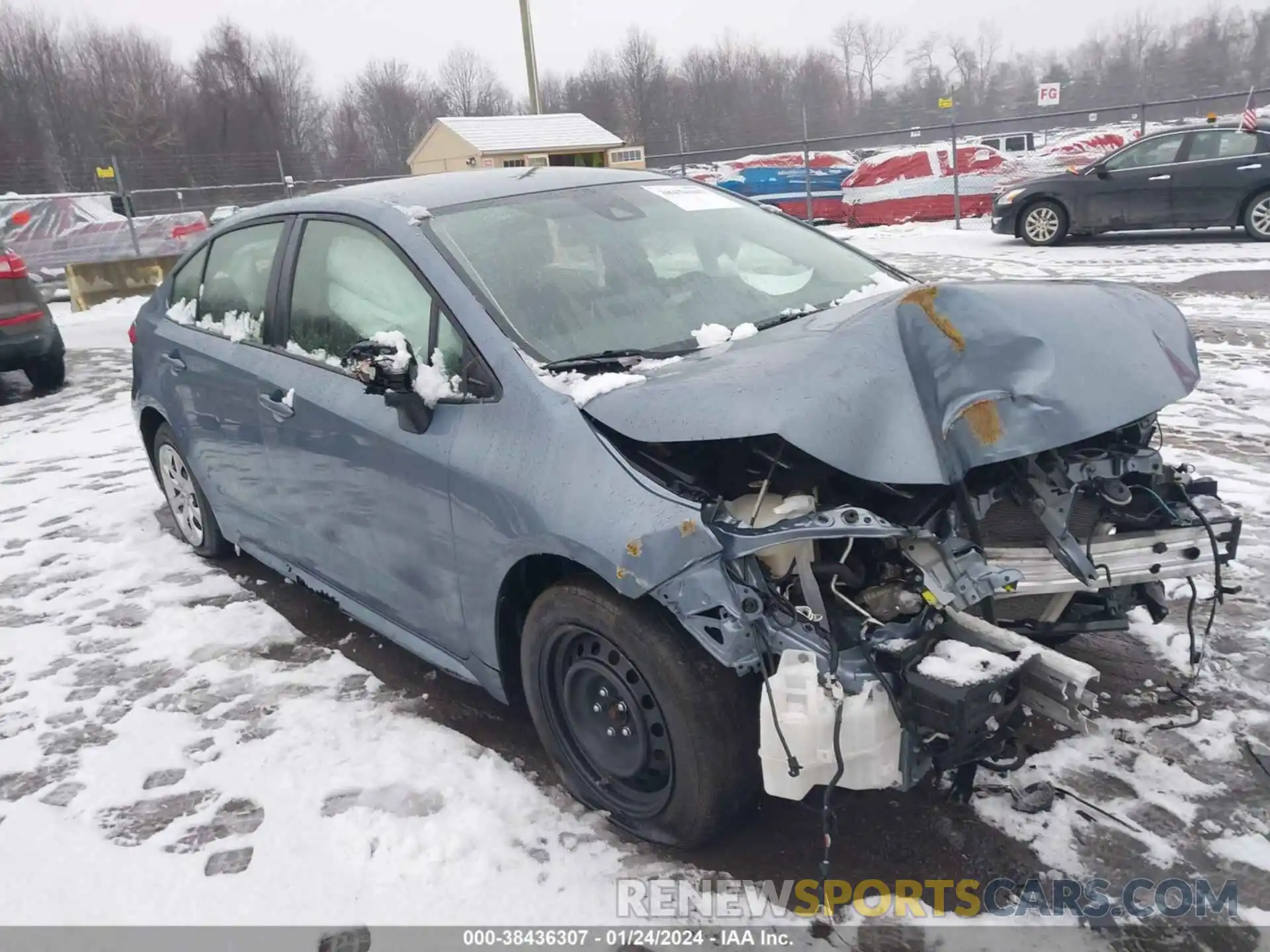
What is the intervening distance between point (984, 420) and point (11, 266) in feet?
31.2

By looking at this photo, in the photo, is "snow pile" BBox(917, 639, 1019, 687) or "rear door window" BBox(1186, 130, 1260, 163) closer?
"snow pile" BBox(917, 639, 1019, 687)

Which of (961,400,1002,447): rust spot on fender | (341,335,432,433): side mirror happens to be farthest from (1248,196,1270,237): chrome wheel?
(341,335,432,433): side mirror

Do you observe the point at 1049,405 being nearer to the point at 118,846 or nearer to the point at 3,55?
the point at 118,846

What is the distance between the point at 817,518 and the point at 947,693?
480 mm

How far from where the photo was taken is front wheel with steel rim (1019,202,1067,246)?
1363 centimetres

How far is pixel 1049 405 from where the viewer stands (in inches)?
94.9

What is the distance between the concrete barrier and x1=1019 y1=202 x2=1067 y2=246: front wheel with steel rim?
13283mm

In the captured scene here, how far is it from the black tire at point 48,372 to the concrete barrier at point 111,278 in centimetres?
645

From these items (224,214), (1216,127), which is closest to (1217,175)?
(1216,127)

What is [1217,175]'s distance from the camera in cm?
1234

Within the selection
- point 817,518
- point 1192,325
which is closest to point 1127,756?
point 817,518

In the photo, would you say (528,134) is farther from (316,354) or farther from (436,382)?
(436,382)

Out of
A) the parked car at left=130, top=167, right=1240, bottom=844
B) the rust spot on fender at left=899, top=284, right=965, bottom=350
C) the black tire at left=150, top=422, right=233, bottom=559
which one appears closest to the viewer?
the parked car at left=130, top=167, right=1240, bottom=844

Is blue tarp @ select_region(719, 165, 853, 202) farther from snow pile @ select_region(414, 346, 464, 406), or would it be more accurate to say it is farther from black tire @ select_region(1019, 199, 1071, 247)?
snow pile @ select_region(414, 346, 464, 406)
